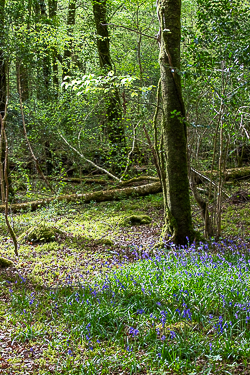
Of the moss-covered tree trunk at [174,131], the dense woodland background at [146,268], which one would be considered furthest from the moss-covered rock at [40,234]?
the moss-covered tree trunk at [174,131]

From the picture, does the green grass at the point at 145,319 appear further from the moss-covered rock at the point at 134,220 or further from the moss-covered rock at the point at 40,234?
the moss-covered rock at the point at 134,220

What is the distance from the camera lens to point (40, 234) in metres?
7.63

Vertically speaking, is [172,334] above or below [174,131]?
below

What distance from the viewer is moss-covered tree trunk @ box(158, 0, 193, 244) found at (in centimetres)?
634

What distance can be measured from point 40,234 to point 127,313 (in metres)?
4.37

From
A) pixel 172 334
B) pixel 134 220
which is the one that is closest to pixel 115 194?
pixel 134 220

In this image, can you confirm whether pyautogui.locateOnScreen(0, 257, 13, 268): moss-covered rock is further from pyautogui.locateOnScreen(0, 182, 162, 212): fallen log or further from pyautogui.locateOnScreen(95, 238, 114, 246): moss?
pyautogui.locateOnScreen(0, 182, 162, 212): fallen log

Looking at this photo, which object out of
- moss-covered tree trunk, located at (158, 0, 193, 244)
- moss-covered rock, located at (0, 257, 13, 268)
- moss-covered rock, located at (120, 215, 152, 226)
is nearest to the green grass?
moss-covered rock, located at (0, 257, 13, 268)

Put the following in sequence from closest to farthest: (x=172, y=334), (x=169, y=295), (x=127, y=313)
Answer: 1. (x=172, y=334)
2. (x=127, y=313)
3. (x=169, y=295)

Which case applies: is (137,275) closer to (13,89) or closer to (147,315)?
(147,315)

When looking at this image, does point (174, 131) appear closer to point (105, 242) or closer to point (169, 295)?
point (105, 242)

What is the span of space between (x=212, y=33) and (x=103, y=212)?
248 inches

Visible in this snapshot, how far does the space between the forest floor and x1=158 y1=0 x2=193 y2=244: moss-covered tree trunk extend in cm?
72

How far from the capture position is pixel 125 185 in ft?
40.4
